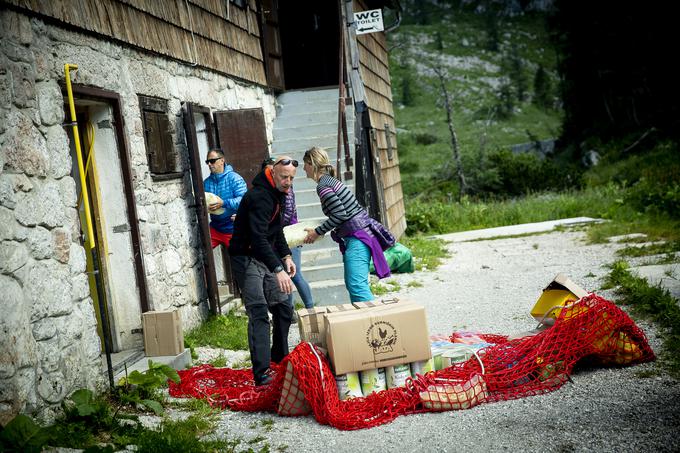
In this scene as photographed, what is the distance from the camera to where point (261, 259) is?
536 cm

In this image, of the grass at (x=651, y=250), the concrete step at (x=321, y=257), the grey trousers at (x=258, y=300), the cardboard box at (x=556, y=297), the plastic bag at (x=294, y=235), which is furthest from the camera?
the grass at (x=651, y=250)

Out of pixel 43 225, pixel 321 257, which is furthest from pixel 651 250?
pixel 43 225

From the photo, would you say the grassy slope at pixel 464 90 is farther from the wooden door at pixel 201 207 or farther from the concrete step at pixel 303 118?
the wooden door at pixel 201 207

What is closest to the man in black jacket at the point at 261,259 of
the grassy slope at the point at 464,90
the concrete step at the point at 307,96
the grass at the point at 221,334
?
the grass at the point at 221,334

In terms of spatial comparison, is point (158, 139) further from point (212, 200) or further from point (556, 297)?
point (556, 297)

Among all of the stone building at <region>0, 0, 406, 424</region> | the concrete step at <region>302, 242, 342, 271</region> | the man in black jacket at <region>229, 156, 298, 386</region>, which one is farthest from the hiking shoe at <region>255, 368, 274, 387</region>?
the concrete step at <region>302, 242, 342, 271</region>

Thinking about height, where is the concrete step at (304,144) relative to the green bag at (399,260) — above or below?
above

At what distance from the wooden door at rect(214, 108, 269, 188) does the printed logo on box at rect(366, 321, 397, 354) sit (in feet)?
15.7

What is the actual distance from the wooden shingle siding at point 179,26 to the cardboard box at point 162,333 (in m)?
2.48

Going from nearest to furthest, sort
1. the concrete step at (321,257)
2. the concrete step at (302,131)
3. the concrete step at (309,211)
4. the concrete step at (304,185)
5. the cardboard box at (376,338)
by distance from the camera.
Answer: the cardboard box at (376,338), the concrete step at (321,257), the concrete step at (309,211), the concrete step at (304,185), the concrete step at (302,131)

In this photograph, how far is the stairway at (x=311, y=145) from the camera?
923 centimetres

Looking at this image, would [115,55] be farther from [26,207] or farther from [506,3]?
[506,3]

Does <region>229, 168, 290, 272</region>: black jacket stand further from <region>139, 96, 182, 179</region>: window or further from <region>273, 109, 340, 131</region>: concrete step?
<region>273, 109, 340, 131</region>: concrete step

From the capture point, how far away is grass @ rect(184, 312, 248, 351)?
23.2 ft
